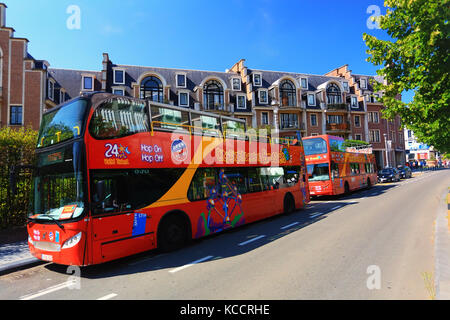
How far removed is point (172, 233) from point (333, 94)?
4239cm

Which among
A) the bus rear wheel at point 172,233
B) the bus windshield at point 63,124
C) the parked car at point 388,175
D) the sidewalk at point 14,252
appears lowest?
the sidewalk at point 14,252

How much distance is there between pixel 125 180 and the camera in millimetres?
6168

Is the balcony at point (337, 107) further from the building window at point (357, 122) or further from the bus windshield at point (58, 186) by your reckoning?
the bus windshield at point (58, 186)

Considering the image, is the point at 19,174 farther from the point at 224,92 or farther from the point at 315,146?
the point at 224,92

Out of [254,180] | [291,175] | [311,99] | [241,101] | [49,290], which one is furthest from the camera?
[311,99]

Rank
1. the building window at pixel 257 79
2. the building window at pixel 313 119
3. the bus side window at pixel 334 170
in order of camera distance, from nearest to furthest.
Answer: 1. the bus side window at pixel 334 170
2. the building window at pixel 257 79
3. the building window at pixel 313 119

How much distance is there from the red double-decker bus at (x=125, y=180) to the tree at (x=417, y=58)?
5637 millimetres

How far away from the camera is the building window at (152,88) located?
33.1 meters

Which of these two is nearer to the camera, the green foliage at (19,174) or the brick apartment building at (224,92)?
the green foliage at (19,174)

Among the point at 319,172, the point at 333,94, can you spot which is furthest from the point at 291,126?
the point at 319,172

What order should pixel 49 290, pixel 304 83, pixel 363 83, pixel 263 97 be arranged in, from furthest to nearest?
pixel 363 83 < pixel 304 83 < pixel 263 97 < pixel 49 290

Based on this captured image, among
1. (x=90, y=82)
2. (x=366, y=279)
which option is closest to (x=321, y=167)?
(x=366, y=279)

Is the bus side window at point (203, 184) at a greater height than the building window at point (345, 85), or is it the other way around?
the building window at point (345, 85)

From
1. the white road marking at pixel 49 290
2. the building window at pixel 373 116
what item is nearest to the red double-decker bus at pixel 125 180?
the white road marking at pixel 49 290
